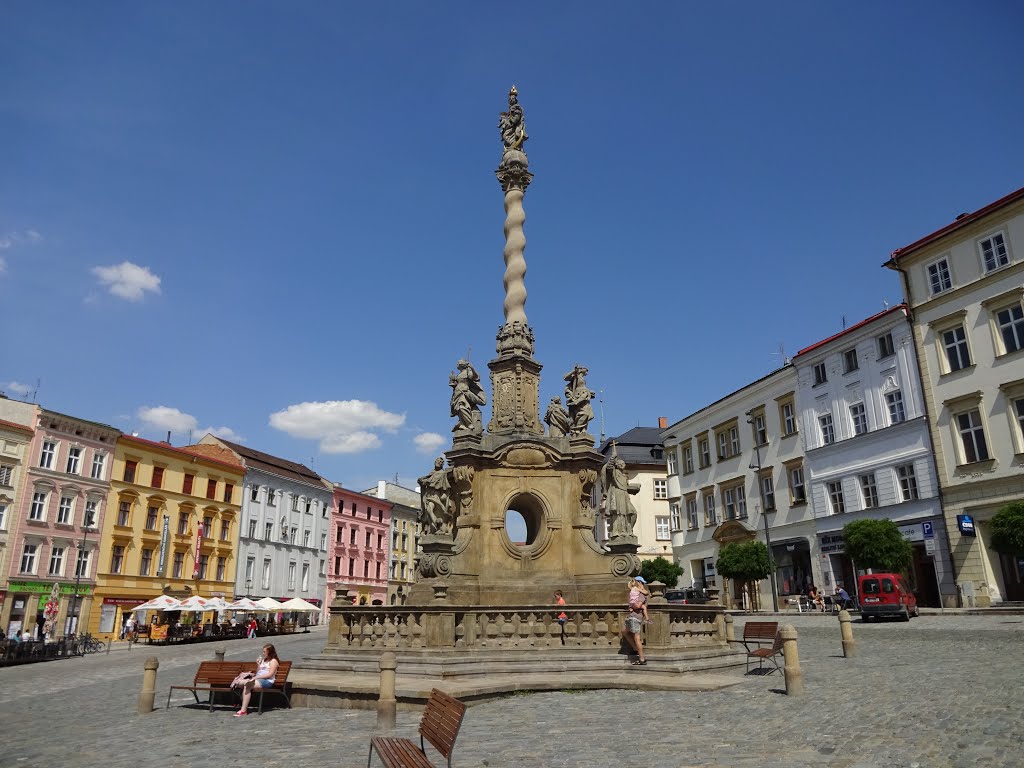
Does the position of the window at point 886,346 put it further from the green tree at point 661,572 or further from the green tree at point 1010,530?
the green tree at point 661,572

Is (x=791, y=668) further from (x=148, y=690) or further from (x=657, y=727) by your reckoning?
(x=148, y=690)

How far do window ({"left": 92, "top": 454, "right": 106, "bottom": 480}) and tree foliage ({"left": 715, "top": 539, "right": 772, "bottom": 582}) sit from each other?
35861 mm

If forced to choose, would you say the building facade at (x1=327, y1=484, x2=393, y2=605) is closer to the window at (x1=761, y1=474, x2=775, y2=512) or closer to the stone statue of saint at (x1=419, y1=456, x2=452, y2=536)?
the window at (x1=761, y1=474, x2=775, y2=512)

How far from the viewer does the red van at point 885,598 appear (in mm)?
25781

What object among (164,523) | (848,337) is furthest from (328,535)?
(848,337)

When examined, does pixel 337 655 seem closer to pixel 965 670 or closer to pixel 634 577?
pixel 634 577

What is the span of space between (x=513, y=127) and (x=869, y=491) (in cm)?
2454

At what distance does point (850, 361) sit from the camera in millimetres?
37719

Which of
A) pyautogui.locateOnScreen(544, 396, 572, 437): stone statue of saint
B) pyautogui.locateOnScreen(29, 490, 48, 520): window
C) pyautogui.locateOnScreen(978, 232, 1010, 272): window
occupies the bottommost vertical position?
pyautogui.locateOnScreen(544, 396, 572, 437): stone statue of saint

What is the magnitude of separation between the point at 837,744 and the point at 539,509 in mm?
11050

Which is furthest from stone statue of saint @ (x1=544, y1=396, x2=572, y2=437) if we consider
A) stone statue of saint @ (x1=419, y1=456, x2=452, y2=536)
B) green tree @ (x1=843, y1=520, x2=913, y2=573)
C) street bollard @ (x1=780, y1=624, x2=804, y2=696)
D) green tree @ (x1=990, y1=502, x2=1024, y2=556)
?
green tree @ (x1=843, y1=520, x2=913, y2=573)

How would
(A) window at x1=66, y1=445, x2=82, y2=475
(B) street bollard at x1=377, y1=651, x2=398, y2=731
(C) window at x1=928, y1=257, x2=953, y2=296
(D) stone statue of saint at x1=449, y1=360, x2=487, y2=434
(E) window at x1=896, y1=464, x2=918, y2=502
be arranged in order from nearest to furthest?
1. (B) street bollard at x1=377, y1=651, x2=398, y2=731
2. (D) stone statue of saint at x1=449, y1=360, x2=487, y2=434
3. (C) window at x1=928, y1=257, x2=953, y2=296
4. (E) window at x1=896, y1=464, x2=918, y2=502
5. (A) window at x1=66, y1=445, x2=82, y2=475

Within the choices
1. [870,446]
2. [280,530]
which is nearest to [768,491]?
[870,446]

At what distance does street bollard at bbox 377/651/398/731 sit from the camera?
32.0 ft
